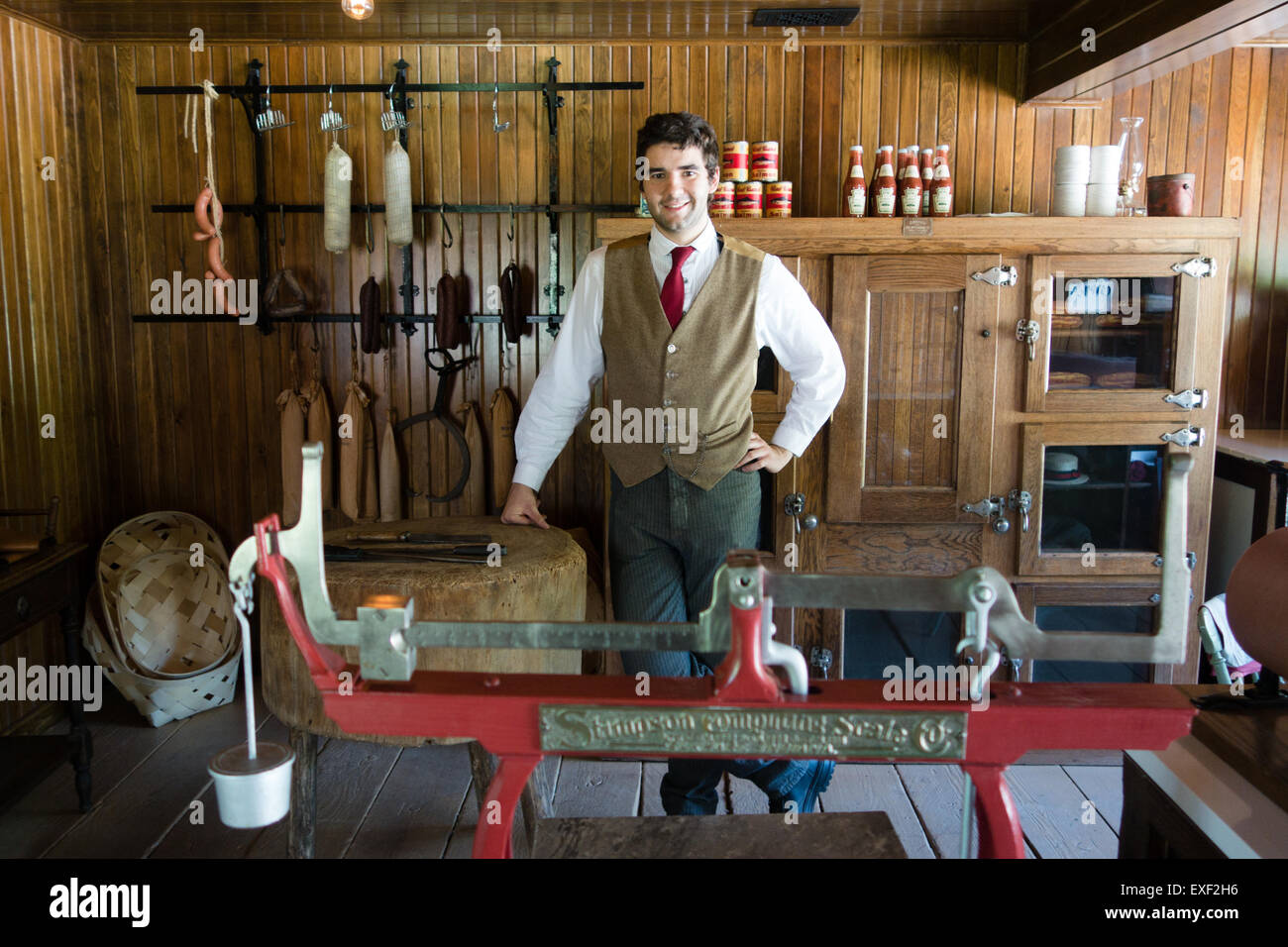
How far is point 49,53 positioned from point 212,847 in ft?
8.95

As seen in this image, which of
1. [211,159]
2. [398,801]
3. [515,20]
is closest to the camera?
[398,801]

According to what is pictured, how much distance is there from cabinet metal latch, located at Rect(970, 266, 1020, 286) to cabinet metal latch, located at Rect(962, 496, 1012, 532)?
0.68 metres

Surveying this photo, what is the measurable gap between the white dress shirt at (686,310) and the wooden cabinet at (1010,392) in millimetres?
460

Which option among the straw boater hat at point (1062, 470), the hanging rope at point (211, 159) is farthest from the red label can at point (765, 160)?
the hanging rope at point (211, 159)

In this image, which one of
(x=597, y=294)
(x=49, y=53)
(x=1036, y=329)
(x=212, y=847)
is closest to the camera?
(x=597, y=294)

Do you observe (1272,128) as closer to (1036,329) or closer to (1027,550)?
(1036,329)

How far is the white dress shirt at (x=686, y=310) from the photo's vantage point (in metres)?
2.71

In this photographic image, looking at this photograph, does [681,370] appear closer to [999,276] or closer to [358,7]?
[999,276]

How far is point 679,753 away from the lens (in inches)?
49.6

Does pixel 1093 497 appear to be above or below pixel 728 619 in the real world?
below

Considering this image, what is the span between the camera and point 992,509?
3.40m

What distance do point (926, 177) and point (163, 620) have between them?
10.1 ft

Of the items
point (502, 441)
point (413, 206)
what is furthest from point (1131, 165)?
point (413, 206)
